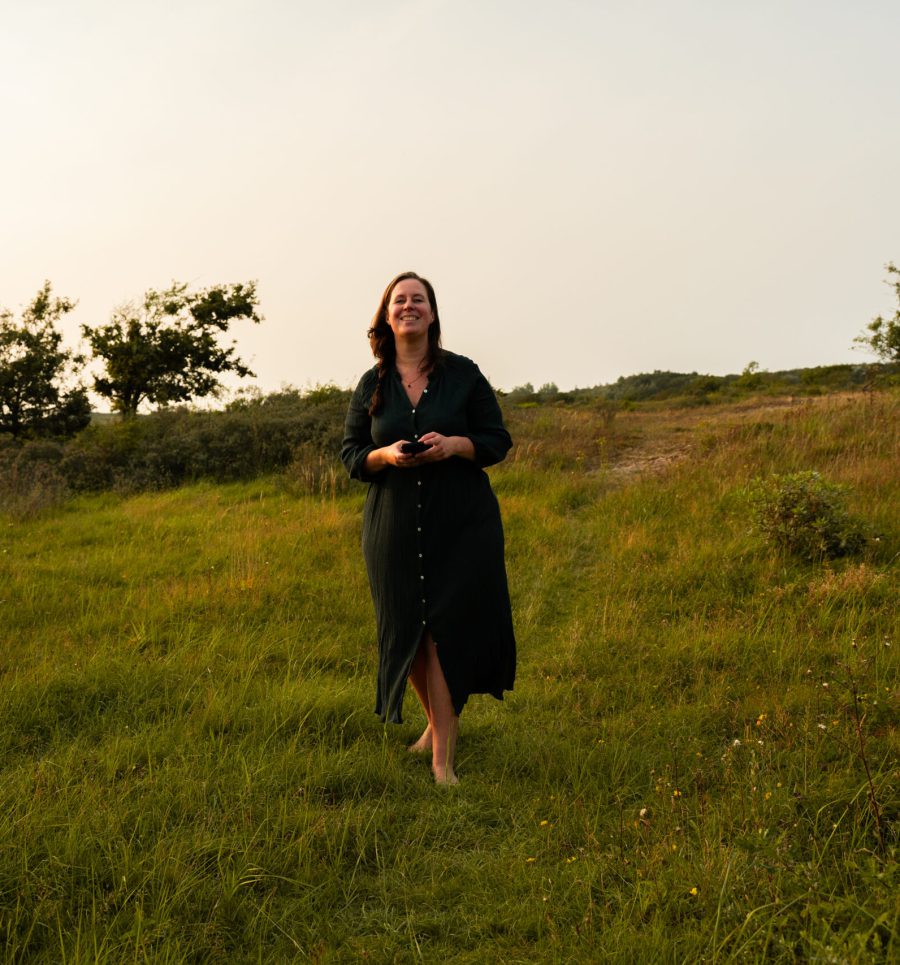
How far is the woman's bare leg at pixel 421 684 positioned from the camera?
3.75 meters

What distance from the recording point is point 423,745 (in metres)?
4.00

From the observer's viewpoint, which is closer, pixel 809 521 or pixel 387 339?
pixel 387 339

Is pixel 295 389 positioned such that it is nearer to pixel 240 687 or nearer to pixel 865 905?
pixel 240 687

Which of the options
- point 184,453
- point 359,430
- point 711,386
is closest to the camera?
point 359,430

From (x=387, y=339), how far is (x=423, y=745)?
2109 millimetres

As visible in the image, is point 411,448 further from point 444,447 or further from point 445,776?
point 445,776

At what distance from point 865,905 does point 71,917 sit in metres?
2.46

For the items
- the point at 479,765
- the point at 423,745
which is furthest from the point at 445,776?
the point at 423,745

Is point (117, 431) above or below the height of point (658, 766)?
above

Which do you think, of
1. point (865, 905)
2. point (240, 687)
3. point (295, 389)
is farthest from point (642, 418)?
point (865, 905)

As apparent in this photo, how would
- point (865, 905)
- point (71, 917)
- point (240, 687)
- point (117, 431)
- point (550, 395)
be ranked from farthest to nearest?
point (550, 395)
point (117, 431)
point (240, 687)
point (71, 917)
point (865, 905)

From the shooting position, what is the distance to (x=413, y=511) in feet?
12.0

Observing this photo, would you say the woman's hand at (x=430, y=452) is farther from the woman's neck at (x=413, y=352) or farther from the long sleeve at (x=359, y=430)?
the woman's neck at (x=413, y=352)

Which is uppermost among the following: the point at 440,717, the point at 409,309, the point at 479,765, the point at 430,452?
the point at 409,309
